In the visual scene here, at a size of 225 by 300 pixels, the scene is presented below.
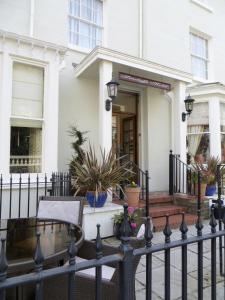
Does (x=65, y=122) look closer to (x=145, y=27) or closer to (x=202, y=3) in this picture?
(x=145, y=27)

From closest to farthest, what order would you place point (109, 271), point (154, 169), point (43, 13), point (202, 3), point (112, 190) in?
point (109, 271) < point (112, 190) < point (43, 13) < point (154, 169) < point (202, 3)

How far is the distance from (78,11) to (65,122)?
3.32 meters

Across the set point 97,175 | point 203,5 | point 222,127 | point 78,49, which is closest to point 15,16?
point 78,49

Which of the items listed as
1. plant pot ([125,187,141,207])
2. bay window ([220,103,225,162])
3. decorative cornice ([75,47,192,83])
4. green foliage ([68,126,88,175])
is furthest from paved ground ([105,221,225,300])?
bay window ([220,103,225,162])

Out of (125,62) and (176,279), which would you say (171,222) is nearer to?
(176,279)

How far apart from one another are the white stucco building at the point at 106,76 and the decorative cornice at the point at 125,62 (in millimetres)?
23

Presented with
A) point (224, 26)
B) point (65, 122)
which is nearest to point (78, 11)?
point (65, 122)

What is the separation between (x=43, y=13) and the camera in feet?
21.8

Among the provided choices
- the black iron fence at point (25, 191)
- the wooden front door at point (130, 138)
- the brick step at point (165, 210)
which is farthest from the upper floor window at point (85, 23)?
the brick step at point (165, 210)

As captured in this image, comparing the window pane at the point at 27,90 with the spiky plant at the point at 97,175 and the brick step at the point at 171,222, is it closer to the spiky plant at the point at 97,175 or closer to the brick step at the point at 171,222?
the spiky plant at the point at 97,175

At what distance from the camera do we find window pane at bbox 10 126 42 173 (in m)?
5.37

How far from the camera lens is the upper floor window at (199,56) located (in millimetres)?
9898

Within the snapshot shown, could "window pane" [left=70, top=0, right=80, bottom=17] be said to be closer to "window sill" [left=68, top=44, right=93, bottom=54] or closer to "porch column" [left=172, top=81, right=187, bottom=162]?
"window sill" [left=68, top=44, right=93, bottom=54]

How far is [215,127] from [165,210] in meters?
3.64
